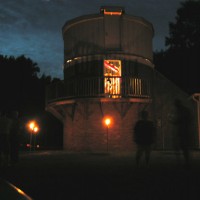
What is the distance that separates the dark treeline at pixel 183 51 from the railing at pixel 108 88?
54.3 ft

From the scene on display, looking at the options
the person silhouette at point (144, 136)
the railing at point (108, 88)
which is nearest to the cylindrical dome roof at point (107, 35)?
the railing at point (108, 88)

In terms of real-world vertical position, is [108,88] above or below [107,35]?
below

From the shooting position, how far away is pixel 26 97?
1593 inches

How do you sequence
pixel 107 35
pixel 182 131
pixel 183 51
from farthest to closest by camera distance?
pixel 183 51
pixel 107 35
pixel 182 131

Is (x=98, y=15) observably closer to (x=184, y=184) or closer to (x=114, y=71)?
(x=114, y=71)

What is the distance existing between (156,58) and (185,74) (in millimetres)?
5859

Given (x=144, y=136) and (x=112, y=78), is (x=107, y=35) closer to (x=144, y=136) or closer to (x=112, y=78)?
(x=112, y=78)

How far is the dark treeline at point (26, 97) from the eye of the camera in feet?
119

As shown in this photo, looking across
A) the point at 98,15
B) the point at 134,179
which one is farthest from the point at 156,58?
the point at 134,179

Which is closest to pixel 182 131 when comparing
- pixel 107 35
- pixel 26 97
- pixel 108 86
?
pixel 108 86

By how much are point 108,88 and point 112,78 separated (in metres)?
0.57

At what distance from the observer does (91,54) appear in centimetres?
2162

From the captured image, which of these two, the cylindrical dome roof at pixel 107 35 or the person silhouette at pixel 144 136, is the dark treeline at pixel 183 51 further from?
the person silhouette at pixel 144 136

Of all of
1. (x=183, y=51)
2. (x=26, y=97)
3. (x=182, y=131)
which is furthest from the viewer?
(x=183, y=51)
